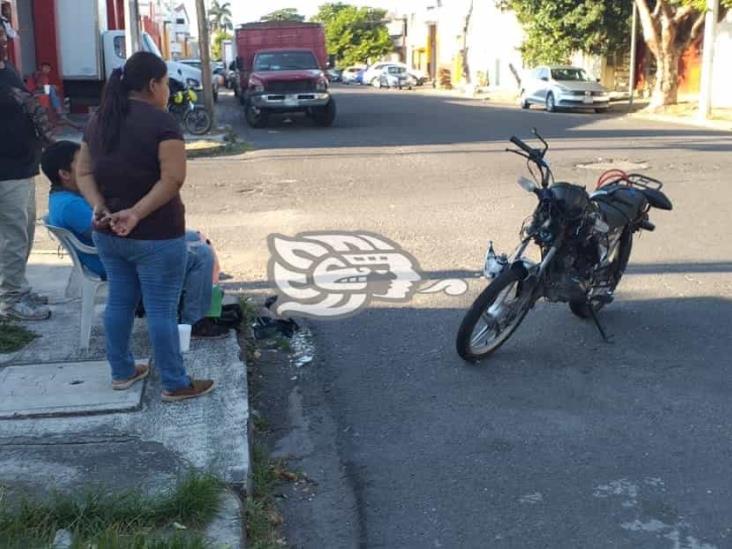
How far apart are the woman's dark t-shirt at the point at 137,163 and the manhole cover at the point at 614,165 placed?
10.7m

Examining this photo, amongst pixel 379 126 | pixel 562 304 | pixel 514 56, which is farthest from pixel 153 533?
pixel 514 56

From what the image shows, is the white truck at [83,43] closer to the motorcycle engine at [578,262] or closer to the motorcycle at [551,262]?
the motorcycle at [551,262]

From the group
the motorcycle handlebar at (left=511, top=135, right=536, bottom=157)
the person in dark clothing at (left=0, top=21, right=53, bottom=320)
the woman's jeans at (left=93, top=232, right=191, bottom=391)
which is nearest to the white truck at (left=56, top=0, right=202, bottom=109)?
the person in dark clothing at (left=0, top=21, right=53, bottom=320)

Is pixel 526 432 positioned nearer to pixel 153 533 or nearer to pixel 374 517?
pixel 374 517

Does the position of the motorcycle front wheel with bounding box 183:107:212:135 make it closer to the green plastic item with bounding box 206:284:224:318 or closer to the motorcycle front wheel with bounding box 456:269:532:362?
the green plastic item with bounding box 206:284:224:318

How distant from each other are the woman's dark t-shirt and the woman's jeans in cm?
9

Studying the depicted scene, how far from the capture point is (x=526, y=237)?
583 cm

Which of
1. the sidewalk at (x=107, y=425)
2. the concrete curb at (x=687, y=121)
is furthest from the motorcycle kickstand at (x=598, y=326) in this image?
the concrete curb at (x=687, y=121)

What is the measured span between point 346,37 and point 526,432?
8620 centimetres

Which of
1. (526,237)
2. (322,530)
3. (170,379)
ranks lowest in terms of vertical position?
(322,530)

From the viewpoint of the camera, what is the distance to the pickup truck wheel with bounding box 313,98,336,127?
23.3m

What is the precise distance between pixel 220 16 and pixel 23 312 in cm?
14646

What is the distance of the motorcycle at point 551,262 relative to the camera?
5645mm

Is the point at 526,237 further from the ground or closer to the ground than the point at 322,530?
further from the ground
